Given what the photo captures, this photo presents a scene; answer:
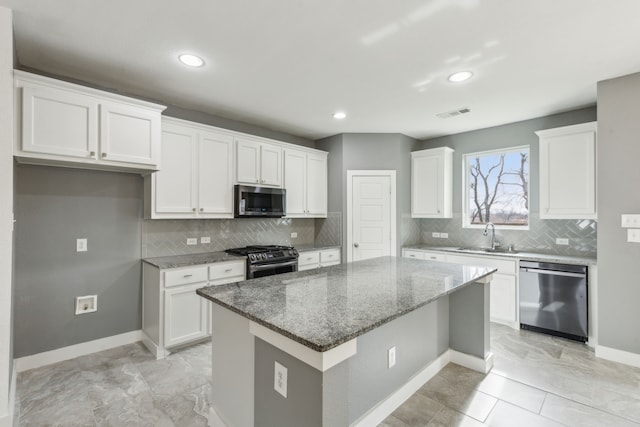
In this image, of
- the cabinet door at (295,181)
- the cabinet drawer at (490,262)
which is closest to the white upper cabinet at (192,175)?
the cabinet door at (295,181)

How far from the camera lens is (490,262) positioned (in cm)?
377

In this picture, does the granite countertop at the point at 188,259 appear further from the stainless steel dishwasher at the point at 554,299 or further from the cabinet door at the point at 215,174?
the stainless steel dishwasher at the point at 554,299

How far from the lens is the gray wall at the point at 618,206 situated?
8.68ft

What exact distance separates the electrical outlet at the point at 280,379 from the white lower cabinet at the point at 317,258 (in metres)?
2.59

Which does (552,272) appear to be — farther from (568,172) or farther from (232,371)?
(232,371)

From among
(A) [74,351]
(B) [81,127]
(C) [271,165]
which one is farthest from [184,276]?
(C) [271,165]

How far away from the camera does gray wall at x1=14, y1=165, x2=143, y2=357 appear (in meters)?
2.56

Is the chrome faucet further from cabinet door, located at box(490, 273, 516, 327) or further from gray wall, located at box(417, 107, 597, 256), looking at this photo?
cabinet door, located at box(490, 273, 516, 327)

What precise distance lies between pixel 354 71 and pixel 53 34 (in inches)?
88.2

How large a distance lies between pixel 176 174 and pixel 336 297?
2333 millimetres

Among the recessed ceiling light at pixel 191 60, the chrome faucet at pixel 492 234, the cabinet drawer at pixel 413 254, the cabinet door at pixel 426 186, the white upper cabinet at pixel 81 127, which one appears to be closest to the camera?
the white upper cabinet at pixel 81 127

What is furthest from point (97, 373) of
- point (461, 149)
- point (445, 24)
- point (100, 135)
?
point (461, 149)

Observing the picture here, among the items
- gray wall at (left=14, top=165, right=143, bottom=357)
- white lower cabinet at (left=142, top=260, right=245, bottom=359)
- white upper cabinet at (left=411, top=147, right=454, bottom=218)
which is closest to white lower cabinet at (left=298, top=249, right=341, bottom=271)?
white lower cabinet at (left=142, top=260, right=245, bottom=359)

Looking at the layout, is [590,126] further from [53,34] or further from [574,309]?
[53,34]
